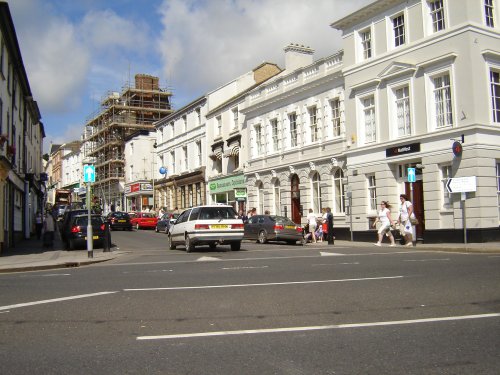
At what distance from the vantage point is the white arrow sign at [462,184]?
1992 centimetres

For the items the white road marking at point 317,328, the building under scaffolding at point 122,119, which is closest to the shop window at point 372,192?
the white road marking at point 317,328

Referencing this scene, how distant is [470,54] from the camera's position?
21531 mm

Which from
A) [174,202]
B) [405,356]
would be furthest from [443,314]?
[174,202]

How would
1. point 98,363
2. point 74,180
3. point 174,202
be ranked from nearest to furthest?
point 98,363 < point 174,202 < point 74,180

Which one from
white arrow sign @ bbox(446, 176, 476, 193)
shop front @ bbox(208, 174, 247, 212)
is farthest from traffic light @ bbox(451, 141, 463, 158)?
shop front @ bbox(208, 174, 247, 212)

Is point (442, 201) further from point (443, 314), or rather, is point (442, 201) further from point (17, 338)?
point (17, 338)

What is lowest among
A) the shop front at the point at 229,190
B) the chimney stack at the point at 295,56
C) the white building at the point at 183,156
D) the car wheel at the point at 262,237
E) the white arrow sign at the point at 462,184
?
the car wheel at the point at 262,237

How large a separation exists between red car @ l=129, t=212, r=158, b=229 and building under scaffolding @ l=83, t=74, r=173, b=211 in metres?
25.7

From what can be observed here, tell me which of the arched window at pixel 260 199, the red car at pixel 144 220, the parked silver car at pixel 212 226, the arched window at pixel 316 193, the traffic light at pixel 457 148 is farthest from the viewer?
the red car at pixel 144 220

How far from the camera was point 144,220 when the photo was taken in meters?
44.6

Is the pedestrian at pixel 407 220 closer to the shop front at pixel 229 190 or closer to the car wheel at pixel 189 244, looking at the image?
the car wheel at pixel 189 244

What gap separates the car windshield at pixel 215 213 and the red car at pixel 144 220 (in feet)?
84.2

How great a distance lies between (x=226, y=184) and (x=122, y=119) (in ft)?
111

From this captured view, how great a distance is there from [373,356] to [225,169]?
1468 inches
